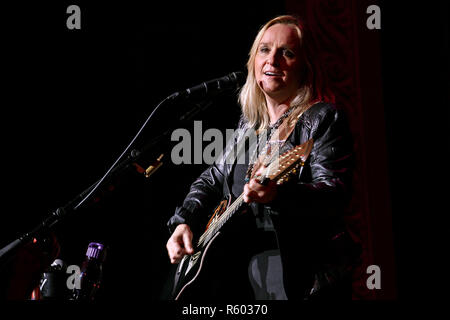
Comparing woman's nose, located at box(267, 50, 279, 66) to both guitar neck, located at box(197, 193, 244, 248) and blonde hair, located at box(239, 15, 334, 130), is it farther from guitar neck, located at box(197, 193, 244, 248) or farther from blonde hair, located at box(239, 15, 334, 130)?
guitar neck, located at box(197, 193, 244, 248)

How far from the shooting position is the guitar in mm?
1342

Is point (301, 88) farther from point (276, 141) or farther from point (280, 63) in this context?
point (276, 141)

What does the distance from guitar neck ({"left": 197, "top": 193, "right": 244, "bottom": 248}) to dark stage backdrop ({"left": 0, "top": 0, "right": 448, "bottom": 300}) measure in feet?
2.65

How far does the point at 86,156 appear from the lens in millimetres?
2559

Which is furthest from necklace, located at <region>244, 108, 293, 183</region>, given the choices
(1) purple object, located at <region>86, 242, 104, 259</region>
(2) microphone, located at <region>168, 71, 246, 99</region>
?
(1) purple object, located at <region>86, 242, 104, 259</region>

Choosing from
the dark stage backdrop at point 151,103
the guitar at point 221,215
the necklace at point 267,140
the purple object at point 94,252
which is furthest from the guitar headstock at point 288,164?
the dark stage backdrop at point 151,103

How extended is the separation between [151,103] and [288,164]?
58.5 inches

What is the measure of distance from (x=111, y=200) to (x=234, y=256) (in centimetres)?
124

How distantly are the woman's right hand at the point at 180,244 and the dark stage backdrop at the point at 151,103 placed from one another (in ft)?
2.36

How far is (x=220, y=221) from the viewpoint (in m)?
1.64

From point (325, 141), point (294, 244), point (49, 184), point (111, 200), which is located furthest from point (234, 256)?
A: point (49, 184)

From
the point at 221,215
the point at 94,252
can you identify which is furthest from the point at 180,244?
the point at 94,252

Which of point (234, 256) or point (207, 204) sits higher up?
point (207, 204)
